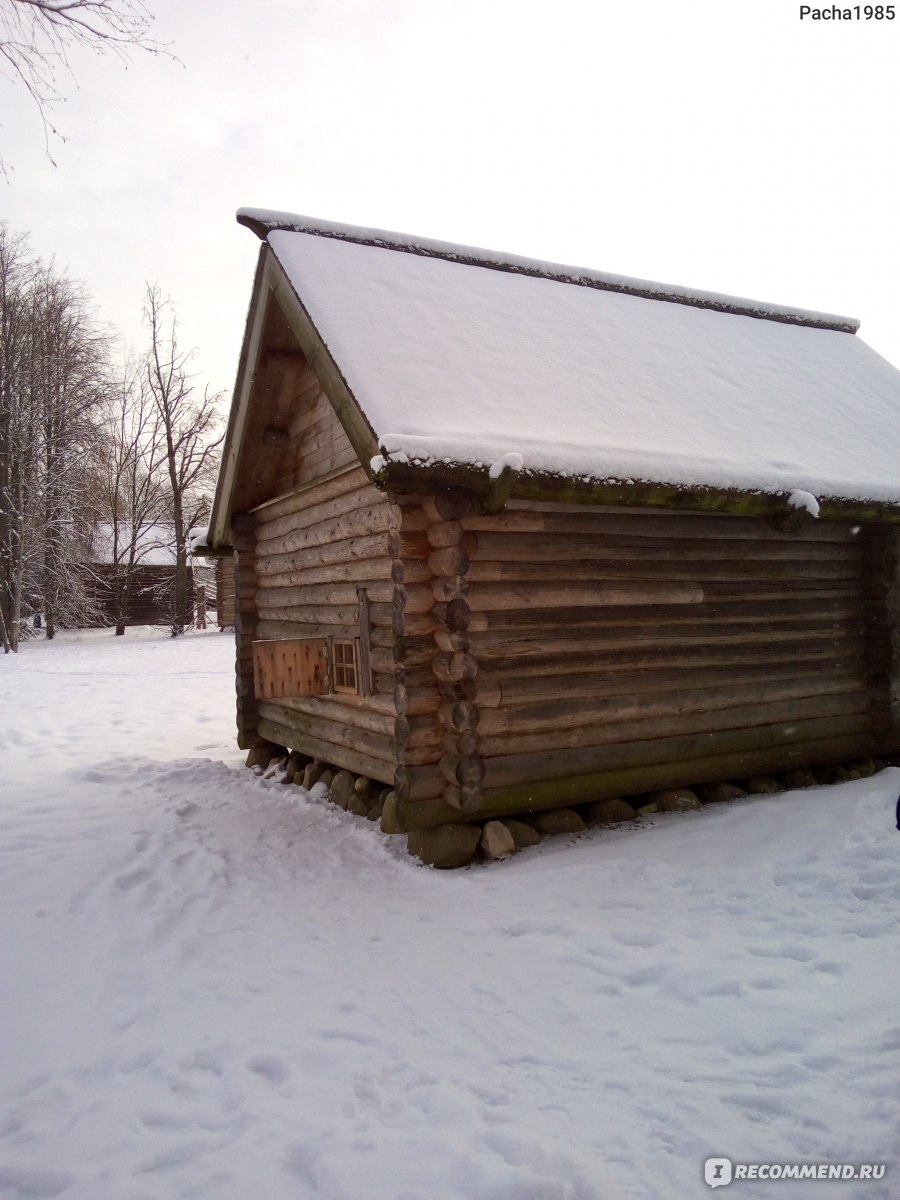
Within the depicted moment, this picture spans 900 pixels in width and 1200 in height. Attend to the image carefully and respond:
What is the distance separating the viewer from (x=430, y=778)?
18.0ft

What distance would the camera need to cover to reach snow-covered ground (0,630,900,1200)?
2574 mm

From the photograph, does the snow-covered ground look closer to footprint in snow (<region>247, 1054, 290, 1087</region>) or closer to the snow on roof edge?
footprint in snow (<region>247, 1054, 290, 1087</region>)

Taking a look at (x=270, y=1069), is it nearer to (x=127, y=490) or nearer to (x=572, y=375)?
(x=572, y=375)

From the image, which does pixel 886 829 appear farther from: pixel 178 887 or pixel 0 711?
pixel 0 711

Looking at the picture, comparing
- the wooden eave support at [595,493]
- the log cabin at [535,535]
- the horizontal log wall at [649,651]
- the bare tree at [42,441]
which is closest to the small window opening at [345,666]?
the log cabin at [535,535]

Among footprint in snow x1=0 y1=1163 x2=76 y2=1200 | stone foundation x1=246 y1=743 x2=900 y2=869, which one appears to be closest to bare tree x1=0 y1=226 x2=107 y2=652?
stone foundation x1=246 y1=743 x2=900 y2=869

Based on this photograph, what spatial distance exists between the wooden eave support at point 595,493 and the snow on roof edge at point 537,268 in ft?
10.9

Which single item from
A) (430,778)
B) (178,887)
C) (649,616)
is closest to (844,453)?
(649,616)

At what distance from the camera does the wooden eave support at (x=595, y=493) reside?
480cm

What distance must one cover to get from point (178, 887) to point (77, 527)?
2124cm

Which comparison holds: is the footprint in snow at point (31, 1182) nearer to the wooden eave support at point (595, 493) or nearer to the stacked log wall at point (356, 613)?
the stacked log wall at point (356, 613)

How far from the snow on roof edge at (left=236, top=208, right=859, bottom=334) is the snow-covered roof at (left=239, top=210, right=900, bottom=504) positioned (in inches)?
0.9

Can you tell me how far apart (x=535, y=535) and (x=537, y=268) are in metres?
4.22

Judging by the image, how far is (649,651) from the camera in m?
6.36
